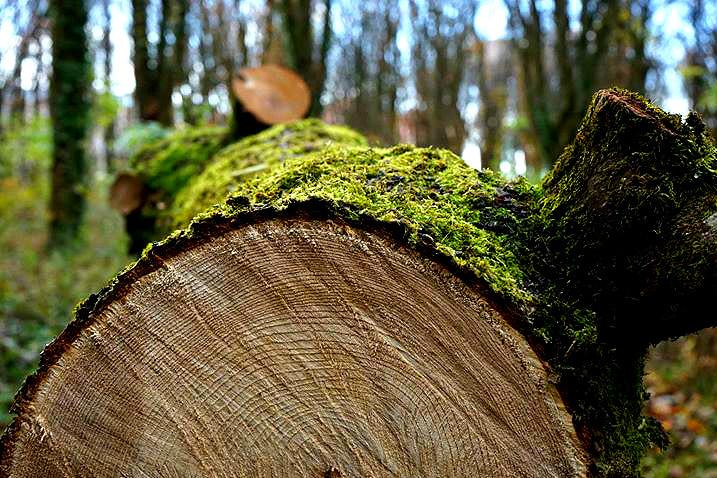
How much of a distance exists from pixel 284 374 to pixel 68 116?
818cm

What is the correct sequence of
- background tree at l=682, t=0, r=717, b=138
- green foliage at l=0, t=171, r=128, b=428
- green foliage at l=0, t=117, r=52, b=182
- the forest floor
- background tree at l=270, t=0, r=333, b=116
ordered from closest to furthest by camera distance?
the forest floor → green foliage at l=0, t=171, r=128, b=428 → background tree at l=270, t=0, r=333, b=116 → background tree at l=682, t=0, r=717, b=138 → green foliage at l=0, t=117, r=52, b=182

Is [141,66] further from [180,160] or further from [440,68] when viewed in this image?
[180,160]

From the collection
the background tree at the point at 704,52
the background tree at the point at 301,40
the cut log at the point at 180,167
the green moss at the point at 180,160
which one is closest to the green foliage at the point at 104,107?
the background tree at the point at 301,40

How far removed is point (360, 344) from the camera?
1.25 meters

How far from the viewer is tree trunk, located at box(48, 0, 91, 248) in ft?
26.6

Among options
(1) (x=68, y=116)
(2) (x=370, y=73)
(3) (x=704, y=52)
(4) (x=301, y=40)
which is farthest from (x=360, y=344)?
(2) (x=370, y=73)

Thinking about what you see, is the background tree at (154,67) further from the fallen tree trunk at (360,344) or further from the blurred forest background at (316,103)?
the fallen tree trunk at (360,344)

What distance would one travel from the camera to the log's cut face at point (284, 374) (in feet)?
4.04

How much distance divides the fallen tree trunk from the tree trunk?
292 inches

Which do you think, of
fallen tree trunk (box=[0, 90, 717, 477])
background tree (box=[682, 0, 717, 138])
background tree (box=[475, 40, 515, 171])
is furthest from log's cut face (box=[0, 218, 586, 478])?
background tree (box=[475, 40, 515, 171])

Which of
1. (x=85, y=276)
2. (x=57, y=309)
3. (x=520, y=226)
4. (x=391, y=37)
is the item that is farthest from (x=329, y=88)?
(x=520, y=226)

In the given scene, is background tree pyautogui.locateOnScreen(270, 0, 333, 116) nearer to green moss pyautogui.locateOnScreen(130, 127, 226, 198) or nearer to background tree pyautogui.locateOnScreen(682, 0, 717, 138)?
green moss pyautogui.locateOnScreen(130, 127, 226, 198)

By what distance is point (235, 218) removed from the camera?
1259 mm

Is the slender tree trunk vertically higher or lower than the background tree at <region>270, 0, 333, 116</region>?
higher
